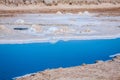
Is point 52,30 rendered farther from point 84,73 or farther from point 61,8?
point 61,8

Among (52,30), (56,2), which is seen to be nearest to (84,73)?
(52,30)

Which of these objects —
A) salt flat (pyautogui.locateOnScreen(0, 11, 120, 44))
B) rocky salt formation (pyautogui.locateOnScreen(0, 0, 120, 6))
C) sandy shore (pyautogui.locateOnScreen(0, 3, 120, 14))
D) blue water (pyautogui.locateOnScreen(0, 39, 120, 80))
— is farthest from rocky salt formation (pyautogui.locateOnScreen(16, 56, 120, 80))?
rocky salt formation (pyautogui.locateOnScreen(0, 0, 120, 6))

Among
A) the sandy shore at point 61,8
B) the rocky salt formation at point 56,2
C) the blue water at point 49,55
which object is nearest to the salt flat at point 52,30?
the blue water at point 49,55

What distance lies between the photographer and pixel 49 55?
8617mm

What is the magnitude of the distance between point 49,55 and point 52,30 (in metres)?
3.69

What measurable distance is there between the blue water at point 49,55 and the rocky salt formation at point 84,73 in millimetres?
440

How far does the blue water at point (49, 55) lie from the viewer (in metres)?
7.50

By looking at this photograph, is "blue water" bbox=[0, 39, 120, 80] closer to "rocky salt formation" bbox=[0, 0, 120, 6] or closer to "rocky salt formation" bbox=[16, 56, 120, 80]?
"rocky salt formation" bbox=[16, 56, 120, 80]

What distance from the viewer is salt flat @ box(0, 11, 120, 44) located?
10.8m

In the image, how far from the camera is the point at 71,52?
29.5 feet

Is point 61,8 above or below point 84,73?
below

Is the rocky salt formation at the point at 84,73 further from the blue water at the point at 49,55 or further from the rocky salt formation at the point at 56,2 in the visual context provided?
the rocky salt formation at the point at 56,2

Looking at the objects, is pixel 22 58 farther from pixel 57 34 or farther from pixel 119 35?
pixel 119 35

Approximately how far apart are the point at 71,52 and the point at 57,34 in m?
2.69
